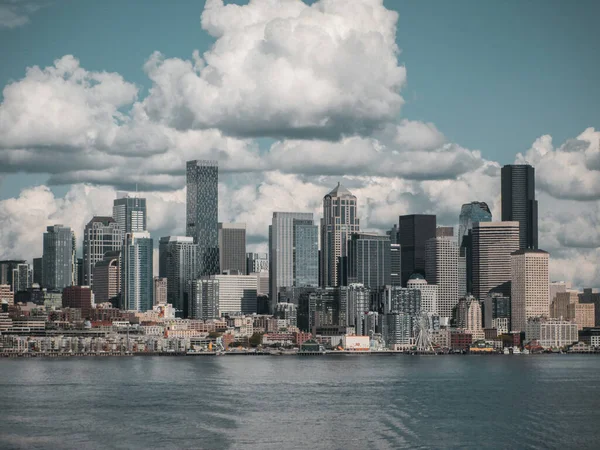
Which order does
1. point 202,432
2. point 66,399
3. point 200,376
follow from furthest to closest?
point 200,376
point 66,399
point 202,432

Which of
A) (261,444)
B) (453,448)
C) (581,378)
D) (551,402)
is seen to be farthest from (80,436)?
(581,378)

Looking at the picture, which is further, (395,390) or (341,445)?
(395,390)

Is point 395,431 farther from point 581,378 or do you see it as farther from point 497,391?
point 581,378

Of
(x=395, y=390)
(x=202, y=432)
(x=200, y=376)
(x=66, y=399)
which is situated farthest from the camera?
(x=200, y=376)

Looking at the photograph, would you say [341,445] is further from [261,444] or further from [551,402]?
[551,402]

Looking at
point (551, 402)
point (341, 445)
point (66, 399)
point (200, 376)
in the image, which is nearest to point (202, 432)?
point (341, 445)

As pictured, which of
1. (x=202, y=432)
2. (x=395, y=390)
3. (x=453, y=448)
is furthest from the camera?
(x=395, y=390)
